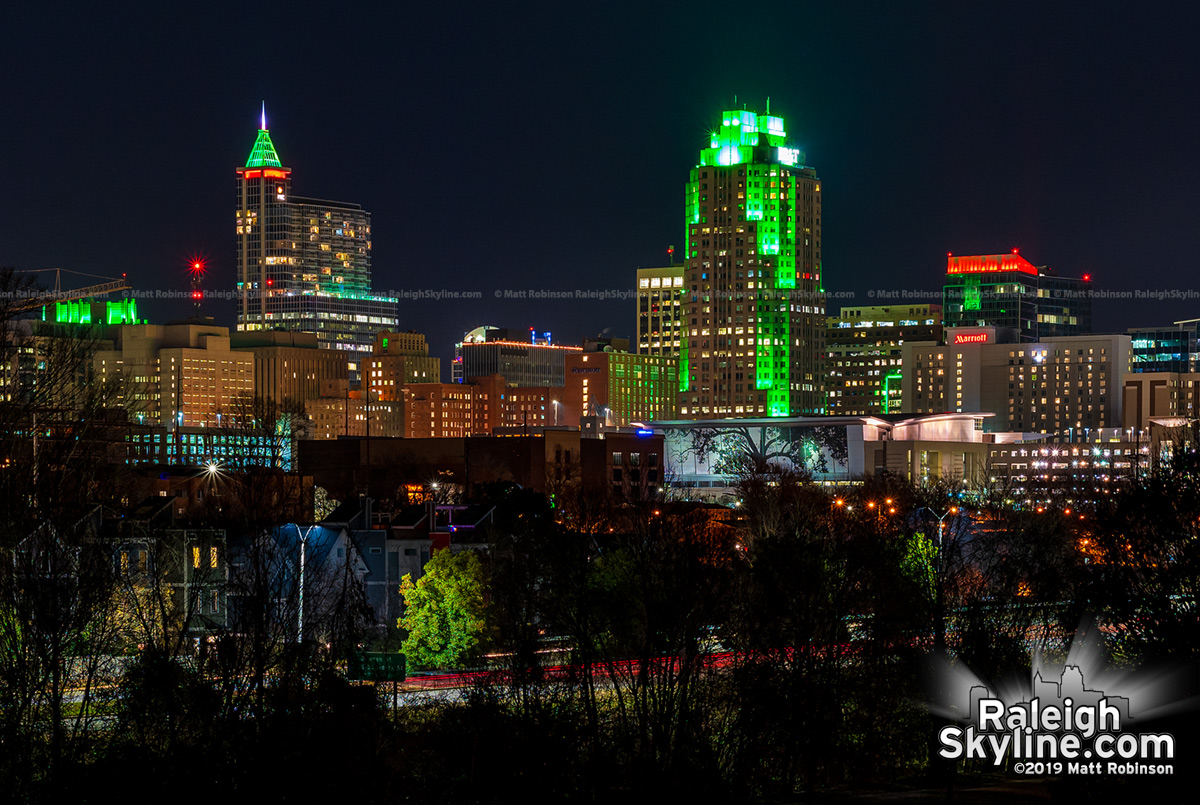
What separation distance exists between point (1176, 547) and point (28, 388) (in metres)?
33.6

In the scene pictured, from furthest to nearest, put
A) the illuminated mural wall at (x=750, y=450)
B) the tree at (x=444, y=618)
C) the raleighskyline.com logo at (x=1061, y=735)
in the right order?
the illuminated mural wall at (x=750, y=450) < the tree at (x=444, y=618) < the raleighskyline.com logo at (x=1061, y=735)

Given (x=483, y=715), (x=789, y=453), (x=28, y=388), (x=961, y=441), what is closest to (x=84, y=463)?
(x=28, y=388)

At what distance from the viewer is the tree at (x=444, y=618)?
180 feet

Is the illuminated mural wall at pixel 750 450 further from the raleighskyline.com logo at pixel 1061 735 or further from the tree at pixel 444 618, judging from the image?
the raleighskyline.com logo at pixel 1061 735

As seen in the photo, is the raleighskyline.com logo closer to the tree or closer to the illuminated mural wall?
the tree

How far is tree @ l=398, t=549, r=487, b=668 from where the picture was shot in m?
54.8

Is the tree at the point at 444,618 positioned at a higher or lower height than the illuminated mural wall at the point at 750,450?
lower

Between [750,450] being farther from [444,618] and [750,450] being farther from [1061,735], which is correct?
[1061,735]

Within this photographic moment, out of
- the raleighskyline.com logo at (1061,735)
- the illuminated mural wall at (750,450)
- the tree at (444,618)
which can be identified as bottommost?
the raleighskyline.com logo at (1061,735)

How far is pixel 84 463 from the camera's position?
5138cm

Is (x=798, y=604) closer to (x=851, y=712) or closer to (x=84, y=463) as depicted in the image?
(x=851, y=712)

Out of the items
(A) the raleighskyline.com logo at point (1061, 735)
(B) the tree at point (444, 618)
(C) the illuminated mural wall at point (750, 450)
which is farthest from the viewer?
(C) the illuminated mural wall at point (750, 450)

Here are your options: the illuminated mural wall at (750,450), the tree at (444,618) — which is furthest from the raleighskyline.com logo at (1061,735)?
the illuminated mural wall at (750,450)

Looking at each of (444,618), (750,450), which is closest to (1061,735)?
(444,618)
